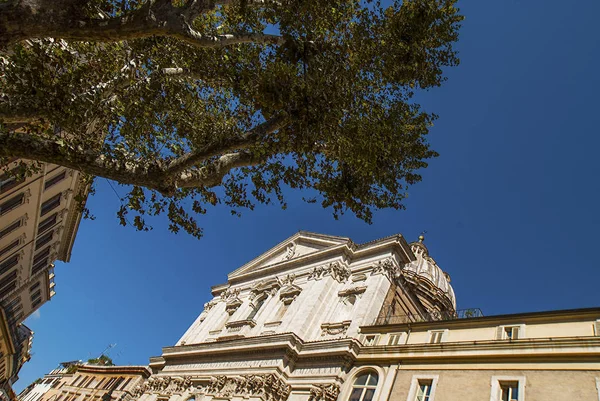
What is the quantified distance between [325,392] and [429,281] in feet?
55.5

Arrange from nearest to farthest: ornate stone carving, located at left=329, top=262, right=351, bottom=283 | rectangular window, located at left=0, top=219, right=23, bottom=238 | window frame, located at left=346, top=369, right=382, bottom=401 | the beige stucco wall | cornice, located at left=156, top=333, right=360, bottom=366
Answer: the beige stucco wall
window frame, located at left=346, top=369, right=382, bottom=401
cornice, located at left=156, top=333, right=360, bottom=366
ornate stone carving, located at left=329, top=262, right=351, bottom=283
rectangular window, located at left=0, top=219, right=23, bottom=238

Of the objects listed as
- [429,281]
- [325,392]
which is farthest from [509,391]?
[429,281]

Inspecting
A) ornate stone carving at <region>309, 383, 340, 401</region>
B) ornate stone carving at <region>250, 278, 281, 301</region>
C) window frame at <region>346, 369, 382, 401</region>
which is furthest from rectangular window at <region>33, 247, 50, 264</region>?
window frame at <region>346, 369, 382, 401</region>

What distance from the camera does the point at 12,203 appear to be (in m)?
24.9

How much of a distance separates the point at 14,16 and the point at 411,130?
12467mm

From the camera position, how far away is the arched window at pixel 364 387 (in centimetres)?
1442

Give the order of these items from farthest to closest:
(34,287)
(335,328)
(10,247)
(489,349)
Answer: (34,287), (10,247), (335,328), (489,349)

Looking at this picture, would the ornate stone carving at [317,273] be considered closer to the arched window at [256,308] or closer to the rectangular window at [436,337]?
the arched window at [256,308]

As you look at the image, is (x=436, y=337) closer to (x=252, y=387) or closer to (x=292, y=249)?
(x=252, y=387)

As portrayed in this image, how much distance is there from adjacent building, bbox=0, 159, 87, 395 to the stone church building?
12.0 metres

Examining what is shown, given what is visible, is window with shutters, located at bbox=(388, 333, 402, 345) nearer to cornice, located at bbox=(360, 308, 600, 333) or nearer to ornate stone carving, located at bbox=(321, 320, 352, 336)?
cornice, located at bbox=(360, 308, 600, 333)

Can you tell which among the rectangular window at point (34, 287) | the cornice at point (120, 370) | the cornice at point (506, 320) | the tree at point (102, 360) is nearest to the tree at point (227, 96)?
the cornice at point (506, 320)

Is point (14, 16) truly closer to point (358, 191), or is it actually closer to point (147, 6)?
point (147, 6)

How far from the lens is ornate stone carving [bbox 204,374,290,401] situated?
55.4 ft
